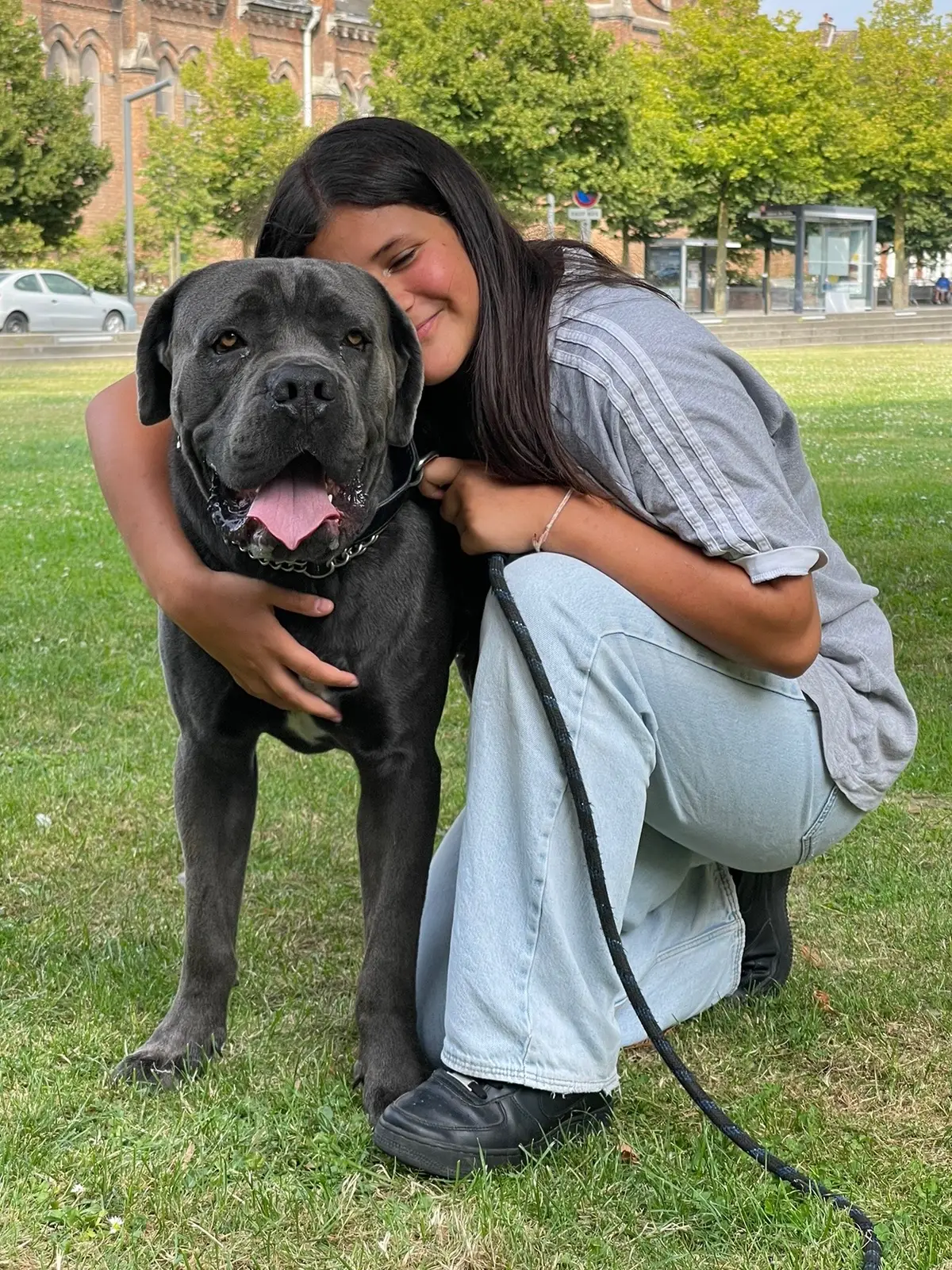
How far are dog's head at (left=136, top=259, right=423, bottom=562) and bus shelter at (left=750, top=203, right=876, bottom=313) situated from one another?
128ft

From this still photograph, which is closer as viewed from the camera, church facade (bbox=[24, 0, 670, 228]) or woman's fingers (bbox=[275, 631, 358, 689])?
woman's fingers (bbox=[275, 631, 358, 689])

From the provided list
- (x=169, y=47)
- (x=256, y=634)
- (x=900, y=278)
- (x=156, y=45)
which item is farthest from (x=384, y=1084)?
(x=169, y=47)

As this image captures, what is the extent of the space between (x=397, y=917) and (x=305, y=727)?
1.25ft

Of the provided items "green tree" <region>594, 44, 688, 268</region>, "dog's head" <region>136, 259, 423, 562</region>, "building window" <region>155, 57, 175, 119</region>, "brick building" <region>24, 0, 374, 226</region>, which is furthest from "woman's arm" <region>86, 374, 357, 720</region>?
"building window" <region>155, 57, 175, 119</region>

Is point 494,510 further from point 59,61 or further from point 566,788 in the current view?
point 59,61

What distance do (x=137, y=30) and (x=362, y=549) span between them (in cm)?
4319

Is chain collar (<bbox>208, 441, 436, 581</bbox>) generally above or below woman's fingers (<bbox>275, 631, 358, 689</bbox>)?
above

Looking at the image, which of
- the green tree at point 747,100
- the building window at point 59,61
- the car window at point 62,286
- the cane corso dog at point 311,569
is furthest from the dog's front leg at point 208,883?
the building window at point 59,61

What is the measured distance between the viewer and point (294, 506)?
7.70 feet

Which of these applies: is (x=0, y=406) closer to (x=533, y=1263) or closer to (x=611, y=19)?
(x=533, y=1263)

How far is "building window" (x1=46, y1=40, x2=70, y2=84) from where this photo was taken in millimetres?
40219

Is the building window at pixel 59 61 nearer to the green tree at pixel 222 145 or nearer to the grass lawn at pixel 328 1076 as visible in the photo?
the green tree at pixel 222 145

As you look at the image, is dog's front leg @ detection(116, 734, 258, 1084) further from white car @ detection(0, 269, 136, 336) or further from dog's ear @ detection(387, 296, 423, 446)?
white car @ detection(0, 269, 136, 336)

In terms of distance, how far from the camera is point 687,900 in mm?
2885
